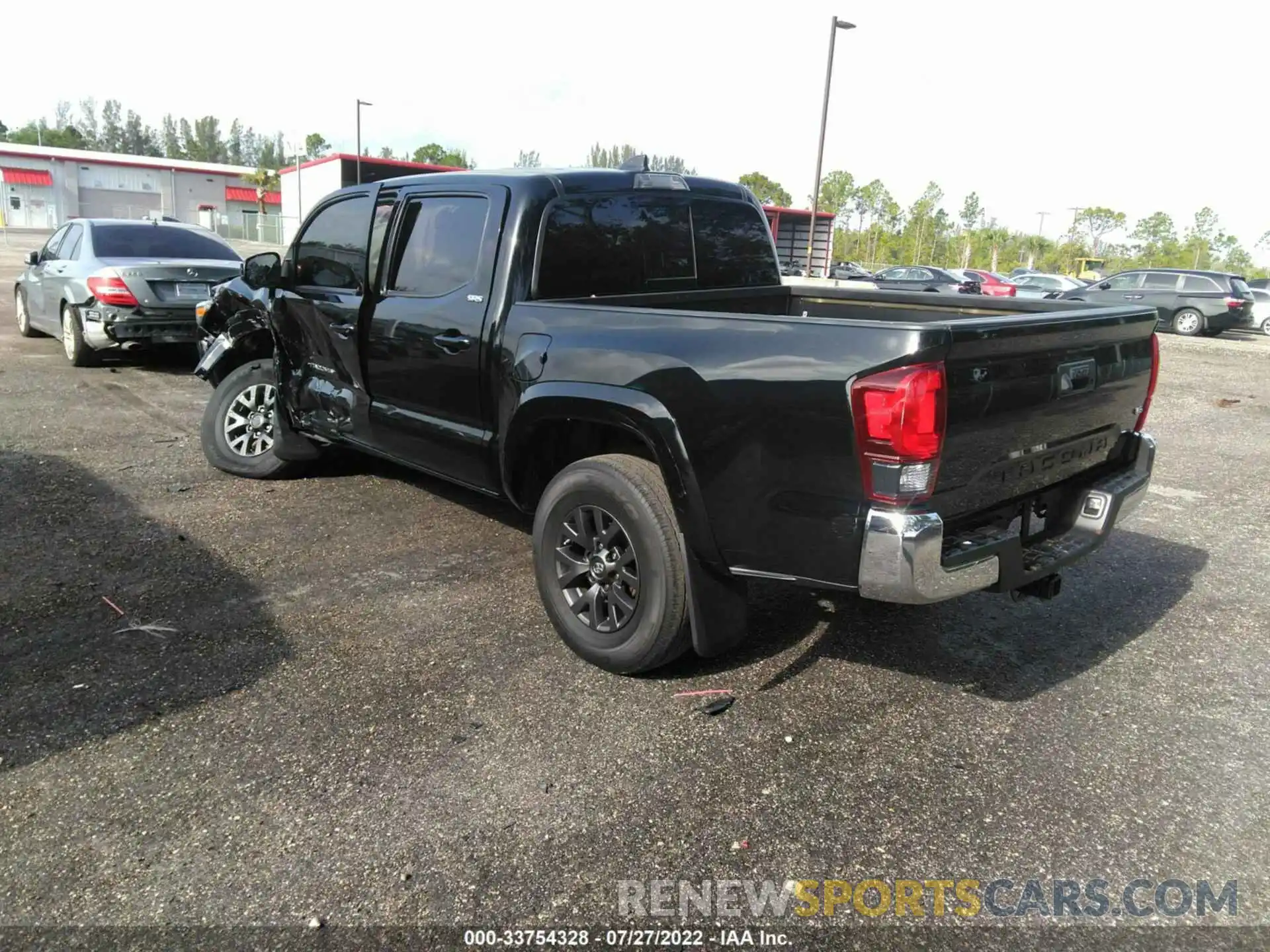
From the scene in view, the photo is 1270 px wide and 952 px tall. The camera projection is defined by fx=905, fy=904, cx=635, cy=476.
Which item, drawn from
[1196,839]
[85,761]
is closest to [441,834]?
[85,761]

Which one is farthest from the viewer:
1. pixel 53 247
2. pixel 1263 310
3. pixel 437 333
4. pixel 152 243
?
pixel 1263 310

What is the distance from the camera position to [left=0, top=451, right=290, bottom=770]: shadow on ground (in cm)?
318

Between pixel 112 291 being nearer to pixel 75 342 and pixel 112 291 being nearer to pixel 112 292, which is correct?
pixel 112 292

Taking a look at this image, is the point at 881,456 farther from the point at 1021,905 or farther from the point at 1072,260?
the point at 1072,260

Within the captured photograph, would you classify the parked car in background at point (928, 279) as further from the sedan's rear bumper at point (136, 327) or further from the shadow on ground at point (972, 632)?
the shadow on ground at point (972, 632)

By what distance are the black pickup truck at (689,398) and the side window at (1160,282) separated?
74.2 feet

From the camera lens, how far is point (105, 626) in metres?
3.83

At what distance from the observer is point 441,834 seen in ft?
8.59

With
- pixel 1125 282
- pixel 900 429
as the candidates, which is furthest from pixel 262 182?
pixel 900 429

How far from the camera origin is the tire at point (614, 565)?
3.31m

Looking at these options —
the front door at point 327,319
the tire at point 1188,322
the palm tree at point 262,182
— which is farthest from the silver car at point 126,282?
the palm tree at point 262,182

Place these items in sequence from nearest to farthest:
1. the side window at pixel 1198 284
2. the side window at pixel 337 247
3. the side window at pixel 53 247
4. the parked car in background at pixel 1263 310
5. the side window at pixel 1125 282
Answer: the side window at pixel 337 247, the side window at pixel 53 247, the side window at pixel 1198 284, the side window at pixel 1125 282, the parked car in background at pixel 1263 310

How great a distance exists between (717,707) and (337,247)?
3367 mm

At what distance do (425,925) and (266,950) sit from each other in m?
0.38
